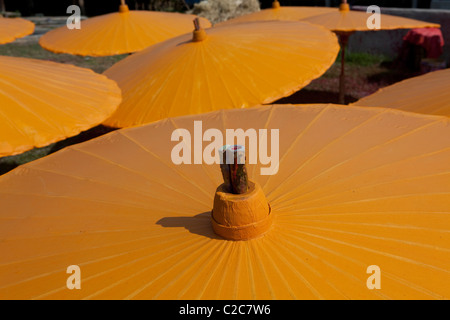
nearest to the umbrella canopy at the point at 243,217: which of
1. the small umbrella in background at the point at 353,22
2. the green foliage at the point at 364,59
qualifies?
the small umbrella in background at the point at 353,22

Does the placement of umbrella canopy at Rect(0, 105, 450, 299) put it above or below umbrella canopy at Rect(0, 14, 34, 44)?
below

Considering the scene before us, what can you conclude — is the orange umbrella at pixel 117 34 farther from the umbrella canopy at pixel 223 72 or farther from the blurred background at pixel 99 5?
the blurred background at pixel 99 5

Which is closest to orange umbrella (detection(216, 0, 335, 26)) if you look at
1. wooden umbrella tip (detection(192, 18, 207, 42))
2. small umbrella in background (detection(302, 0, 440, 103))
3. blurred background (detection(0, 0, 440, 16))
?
small umbrella in background (detection(302, 0, 440, 103))

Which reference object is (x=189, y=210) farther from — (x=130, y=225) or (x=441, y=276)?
(x=441, y=276)

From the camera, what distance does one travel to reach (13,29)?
5859 mm

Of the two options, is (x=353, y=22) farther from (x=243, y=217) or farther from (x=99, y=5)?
(x=99, y=5)

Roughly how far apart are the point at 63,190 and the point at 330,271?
139 centimetres

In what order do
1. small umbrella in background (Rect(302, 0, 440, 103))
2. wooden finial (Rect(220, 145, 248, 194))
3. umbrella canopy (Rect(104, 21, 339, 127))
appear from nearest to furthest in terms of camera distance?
wooden finial (Rect(220, 145, 248, 194)) < umbrella canopy (Rect(104, 21, 339, 127)) < small umbrella in background (Rect(302, 0, 440, 103))

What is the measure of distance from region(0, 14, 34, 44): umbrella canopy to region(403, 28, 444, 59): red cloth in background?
271 inches

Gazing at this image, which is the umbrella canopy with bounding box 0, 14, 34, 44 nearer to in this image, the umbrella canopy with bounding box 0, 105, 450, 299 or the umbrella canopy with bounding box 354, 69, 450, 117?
the umbrella canopy with bounding box 0, 105, 450, 299

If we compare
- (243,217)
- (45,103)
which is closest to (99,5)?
(45,103)

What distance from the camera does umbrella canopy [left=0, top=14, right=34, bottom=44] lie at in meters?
5.43
